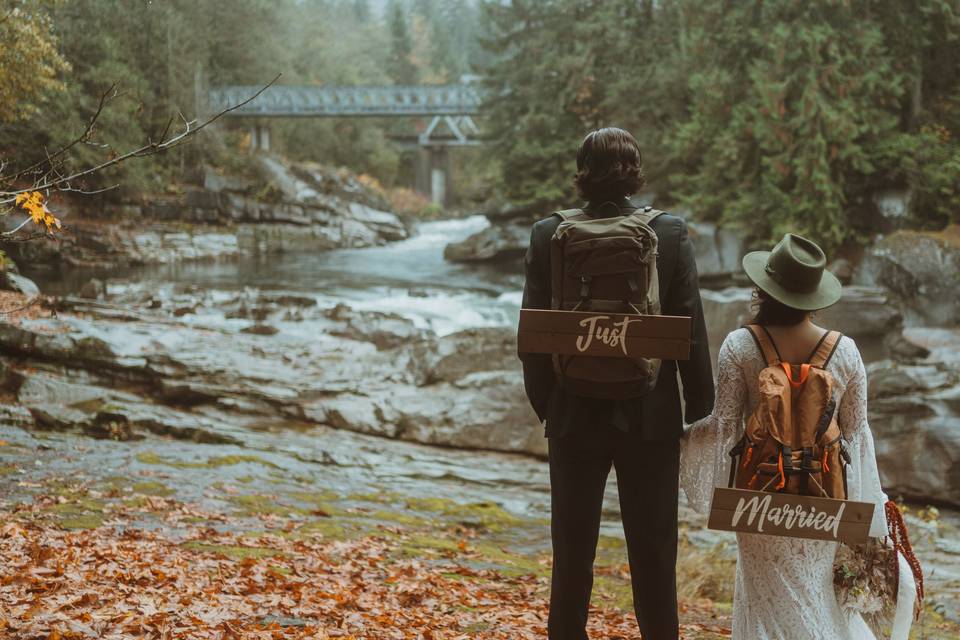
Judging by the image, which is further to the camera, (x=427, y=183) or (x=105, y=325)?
(x=427, y=183)

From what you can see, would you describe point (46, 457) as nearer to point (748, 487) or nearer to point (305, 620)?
point (305, 620)

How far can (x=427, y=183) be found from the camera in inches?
1826

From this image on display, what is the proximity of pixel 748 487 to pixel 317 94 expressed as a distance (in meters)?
30.6

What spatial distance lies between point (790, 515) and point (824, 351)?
0.56 meters

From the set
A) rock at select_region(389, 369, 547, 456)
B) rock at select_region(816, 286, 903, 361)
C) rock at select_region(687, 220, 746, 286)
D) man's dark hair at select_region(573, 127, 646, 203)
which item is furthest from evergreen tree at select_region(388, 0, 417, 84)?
man's dark hair at select_region(573, 127, 646, 203)

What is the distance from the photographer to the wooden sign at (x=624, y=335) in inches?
107

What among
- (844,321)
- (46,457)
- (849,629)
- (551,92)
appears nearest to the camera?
(849,629)

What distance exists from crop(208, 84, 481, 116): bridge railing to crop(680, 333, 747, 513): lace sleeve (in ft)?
83.3

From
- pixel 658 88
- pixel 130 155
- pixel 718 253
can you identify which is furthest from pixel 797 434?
pixel 658 88

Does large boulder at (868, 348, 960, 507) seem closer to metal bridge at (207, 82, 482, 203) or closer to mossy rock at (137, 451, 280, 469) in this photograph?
mossy rock at (137, 451, 280, 469)

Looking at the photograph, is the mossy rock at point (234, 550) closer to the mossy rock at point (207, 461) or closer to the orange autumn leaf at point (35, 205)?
the orange autumn leaf at point (35, 205)

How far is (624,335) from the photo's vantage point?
108 inches

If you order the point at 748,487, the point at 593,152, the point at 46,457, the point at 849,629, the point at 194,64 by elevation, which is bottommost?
the point at 46,457

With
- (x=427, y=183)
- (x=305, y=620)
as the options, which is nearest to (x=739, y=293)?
(x=305, y=620)
